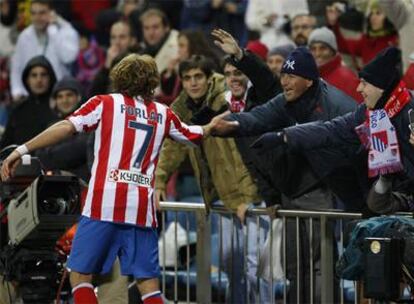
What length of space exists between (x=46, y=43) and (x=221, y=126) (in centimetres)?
670

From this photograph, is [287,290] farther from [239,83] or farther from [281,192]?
[239,83]

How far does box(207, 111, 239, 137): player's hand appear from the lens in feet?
36.4

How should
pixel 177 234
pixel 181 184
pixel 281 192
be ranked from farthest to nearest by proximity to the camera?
pixel 181 184 → pixel 177 234 → pixel 281 192

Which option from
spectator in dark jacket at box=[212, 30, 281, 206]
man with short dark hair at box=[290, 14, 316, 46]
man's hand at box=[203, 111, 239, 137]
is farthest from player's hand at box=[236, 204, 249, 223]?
man with short dark hair at box=[290, 14, 316, 46]

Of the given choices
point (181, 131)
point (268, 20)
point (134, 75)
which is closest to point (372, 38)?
point (268, 20)

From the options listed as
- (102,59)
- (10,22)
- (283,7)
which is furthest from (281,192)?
(10,22)

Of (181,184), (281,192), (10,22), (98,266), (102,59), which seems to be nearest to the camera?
(98,266)

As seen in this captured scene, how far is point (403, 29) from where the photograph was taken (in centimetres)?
1329

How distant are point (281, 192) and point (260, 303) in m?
0.97

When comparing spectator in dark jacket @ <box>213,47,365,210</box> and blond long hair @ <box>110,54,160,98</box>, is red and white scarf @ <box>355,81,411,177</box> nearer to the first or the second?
spectator in dark jacket @ <box>213,47,365,210</box>

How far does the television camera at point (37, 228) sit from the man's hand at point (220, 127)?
1042mm

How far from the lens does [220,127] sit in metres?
11.1

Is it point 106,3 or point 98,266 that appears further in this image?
point 106,3

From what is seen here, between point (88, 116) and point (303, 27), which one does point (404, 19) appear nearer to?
point (303, 27)
